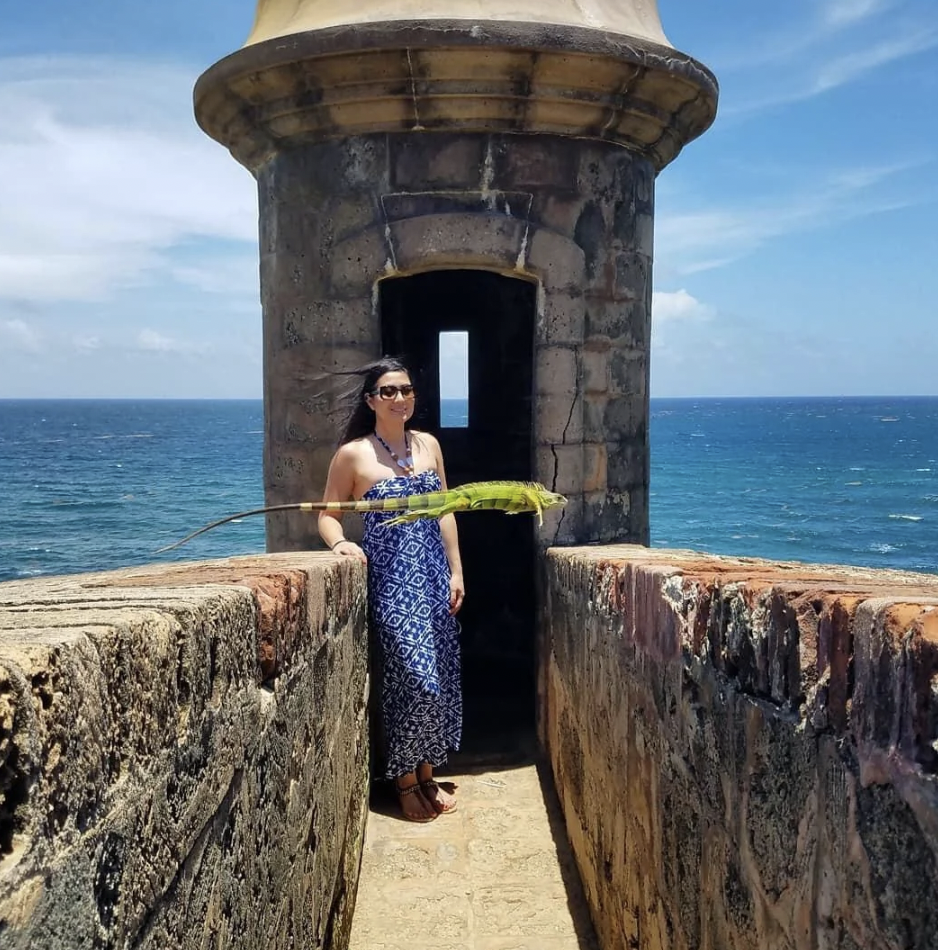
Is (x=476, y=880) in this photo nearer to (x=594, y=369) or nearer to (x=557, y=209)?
(x=594, y=369)

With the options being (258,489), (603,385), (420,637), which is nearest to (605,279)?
(603,385)

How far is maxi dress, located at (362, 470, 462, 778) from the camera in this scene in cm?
489

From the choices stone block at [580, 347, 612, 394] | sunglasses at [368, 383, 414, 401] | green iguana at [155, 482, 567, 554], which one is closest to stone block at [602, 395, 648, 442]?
stone block at [580, 347, 612, 394]

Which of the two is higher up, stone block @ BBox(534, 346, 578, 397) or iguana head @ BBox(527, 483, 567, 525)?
stone block @ BBox(534, 346, 578, 397)

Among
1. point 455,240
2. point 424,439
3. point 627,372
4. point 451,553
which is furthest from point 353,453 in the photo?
point 627,372

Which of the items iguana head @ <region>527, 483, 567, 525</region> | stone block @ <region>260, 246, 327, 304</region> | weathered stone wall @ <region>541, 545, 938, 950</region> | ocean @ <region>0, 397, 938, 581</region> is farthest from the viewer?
ocean @ <region>0, 397, 938, 581</region>

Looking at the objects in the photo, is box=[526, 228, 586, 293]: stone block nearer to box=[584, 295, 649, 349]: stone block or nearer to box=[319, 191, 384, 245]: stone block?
box=[584, 295, 649, 349]: stone block

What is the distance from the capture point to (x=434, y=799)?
16.6 feet

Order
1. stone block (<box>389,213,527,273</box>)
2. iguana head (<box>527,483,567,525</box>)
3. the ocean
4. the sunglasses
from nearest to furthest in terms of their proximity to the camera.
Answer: iguana head (<box>527,483,567,525</box>) → the sunglasses → stone block (<box>389,213,527,273</box>) → the ocean

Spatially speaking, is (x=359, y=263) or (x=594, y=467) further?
(x=594, y=467)

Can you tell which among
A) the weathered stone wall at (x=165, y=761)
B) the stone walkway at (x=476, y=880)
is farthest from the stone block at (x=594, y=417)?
the weathered stone wall at (x=165, y=761)

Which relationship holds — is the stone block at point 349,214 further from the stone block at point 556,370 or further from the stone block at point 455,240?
the stone block at point 556,370

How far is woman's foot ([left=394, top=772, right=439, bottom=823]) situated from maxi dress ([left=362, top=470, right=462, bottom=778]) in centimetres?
6

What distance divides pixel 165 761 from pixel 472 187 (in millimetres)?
4559
